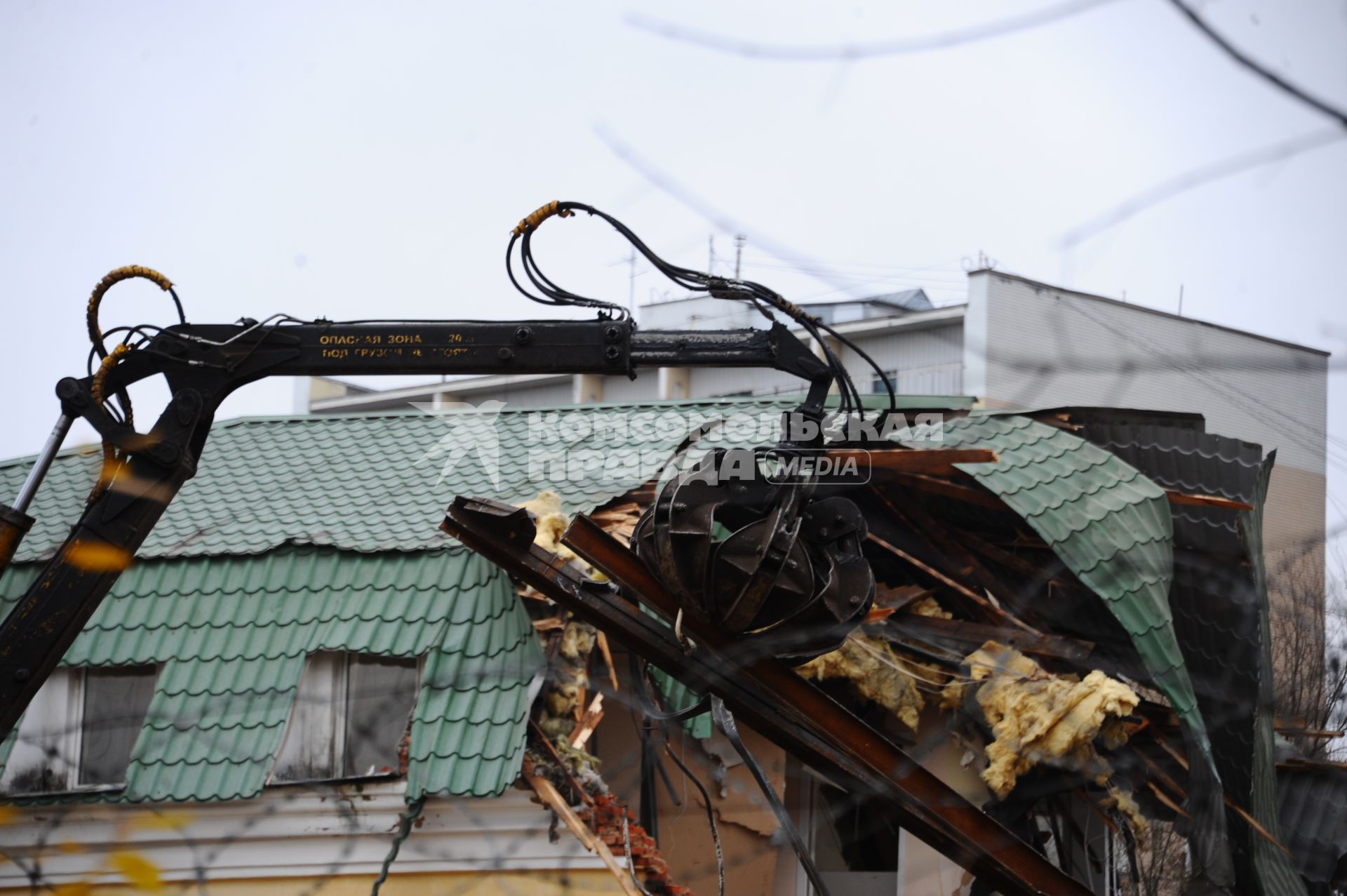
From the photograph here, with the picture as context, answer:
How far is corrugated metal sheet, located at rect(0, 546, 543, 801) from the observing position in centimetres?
938

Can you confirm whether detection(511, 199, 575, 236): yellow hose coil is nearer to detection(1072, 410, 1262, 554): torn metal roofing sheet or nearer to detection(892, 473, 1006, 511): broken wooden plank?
detection(892, 473, 1006, 511): broken wooden plank

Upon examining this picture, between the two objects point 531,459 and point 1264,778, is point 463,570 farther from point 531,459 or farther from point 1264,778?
Answer: point 1264,778

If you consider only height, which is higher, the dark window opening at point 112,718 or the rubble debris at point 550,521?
the rubble debris at point 550,521

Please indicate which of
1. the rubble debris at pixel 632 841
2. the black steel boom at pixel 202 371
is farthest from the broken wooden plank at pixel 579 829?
the black steel boom at pixel 202 371

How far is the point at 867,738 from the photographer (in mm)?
6301

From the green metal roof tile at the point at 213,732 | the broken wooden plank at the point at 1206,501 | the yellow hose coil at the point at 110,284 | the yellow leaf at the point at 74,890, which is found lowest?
the yellow leaf at the point at 74,890

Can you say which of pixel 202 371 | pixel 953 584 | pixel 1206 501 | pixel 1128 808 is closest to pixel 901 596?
pixel 953 584

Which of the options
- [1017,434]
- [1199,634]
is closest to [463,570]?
[1017,434]

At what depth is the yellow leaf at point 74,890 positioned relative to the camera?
9344 mm

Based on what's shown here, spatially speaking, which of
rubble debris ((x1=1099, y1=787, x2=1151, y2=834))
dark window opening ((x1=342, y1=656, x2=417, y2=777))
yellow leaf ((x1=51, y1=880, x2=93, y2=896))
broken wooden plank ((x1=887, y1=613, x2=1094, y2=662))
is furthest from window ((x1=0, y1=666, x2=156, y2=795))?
rubble debris ((x1=1099, y1=787, x2=1151, y2=834))

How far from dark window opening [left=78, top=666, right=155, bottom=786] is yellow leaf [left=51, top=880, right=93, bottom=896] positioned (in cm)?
73

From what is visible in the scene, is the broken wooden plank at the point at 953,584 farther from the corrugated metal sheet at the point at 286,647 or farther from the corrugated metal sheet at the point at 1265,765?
the corrugated metal sheet at the point at 286,647

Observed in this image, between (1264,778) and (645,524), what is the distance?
655 centimetres

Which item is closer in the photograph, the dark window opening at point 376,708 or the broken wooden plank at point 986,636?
the dark window opening at point 376,708
